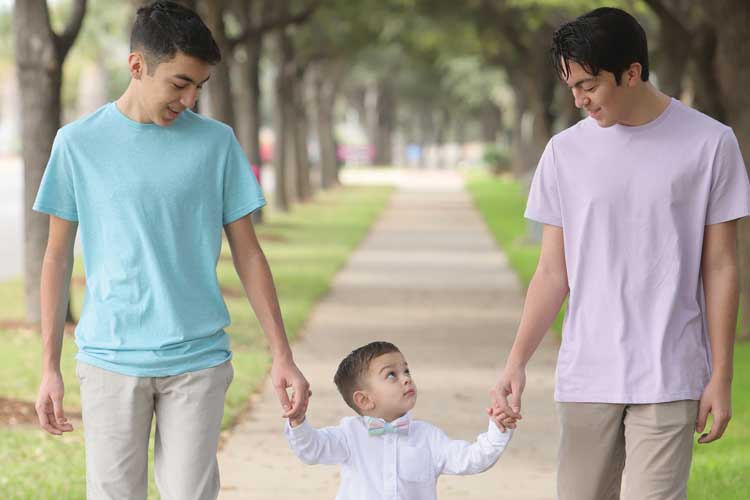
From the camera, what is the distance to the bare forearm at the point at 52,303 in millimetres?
4039

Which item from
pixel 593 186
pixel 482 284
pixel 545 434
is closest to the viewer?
pixel 593 186

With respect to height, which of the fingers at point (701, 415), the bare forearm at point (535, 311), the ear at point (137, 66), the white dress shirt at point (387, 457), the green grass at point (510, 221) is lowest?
the green grass at point (510, 221)

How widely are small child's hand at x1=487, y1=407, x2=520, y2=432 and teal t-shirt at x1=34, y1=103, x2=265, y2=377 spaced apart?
74cm

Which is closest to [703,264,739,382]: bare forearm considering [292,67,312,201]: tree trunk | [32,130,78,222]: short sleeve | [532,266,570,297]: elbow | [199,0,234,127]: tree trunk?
[532,266,570,297]: elbow

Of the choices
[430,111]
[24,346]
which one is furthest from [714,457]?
[430,111]

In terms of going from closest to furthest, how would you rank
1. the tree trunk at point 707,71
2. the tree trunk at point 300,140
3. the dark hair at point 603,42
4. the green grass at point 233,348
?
1. the dark hair at point 603,42
2. the green grass at point 233,348
3. the tree trunk at point 707,71
4. the tree trunk at point 300,140

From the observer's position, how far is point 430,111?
8388 centimetres

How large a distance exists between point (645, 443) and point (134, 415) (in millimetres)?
1300

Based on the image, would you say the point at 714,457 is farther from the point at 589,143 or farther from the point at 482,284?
the point at 482,284

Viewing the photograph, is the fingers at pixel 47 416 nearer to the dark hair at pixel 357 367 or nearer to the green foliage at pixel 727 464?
the dark hair at pixel 357 367

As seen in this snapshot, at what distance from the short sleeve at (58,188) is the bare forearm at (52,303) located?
14 centimetres

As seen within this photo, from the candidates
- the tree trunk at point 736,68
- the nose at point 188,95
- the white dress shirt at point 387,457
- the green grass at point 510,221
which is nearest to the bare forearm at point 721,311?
the white dress shirt at point 387,457

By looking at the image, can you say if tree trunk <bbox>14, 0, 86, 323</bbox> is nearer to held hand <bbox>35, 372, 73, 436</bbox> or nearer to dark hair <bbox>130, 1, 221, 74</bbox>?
held hand <bbox>35, 372, 73, 436</bbox>

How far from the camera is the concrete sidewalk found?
7.10 m
